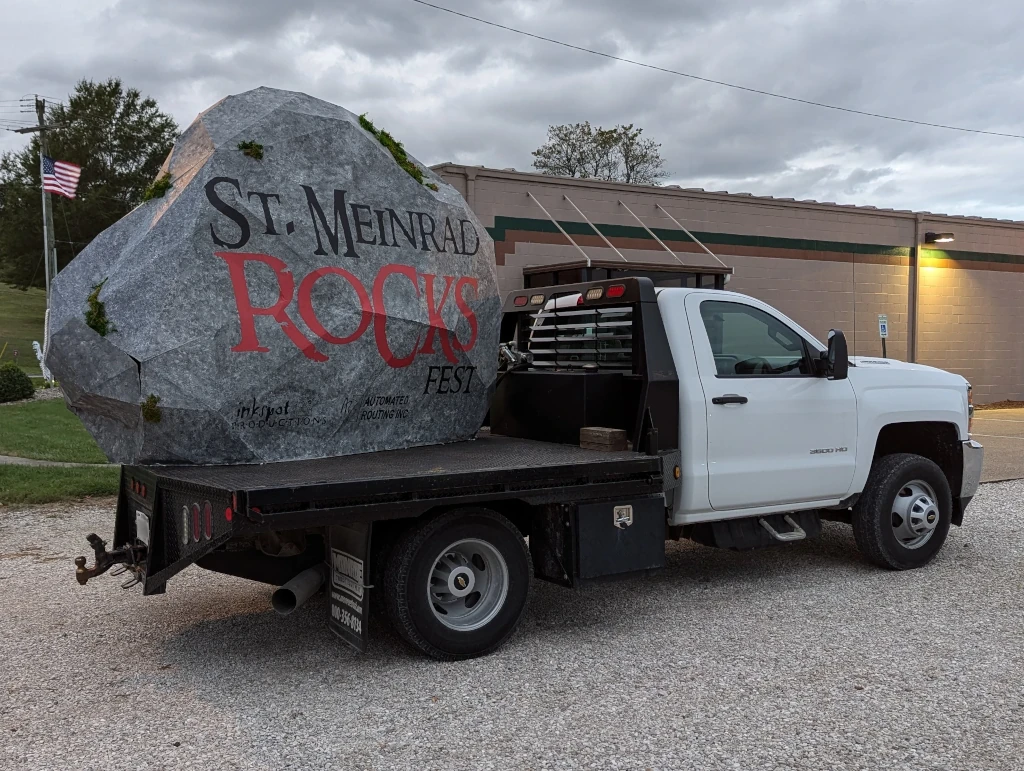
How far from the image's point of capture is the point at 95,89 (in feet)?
156

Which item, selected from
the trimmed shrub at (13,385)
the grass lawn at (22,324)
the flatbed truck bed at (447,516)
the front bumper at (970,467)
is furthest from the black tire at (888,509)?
the grass lawn at (22,324)

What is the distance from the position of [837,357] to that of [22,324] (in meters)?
50.0

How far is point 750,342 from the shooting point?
244 inches

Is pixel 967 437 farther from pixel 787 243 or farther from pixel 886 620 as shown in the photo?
pixel 787 243

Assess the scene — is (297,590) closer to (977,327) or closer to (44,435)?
(44,435)

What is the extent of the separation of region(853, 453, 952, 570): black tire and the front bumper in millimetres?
296

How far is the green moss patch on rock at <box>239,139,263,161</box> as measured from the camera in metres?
5.37

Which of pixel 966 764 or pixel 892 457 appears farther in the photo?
pixel 892 457

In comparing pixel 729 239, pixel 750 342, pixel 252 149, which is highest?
pixel 729 239

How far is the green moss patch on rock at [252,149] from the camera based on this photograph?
5367 millimetres

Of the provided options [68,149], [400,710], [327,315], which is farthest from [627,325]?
[68,149]

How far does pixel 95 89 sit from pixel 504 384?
158ft

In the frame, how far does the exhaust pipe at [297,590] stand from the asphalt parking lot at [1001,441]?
28.0 feet

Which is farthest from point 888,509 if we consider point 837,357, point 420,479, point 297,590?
point 297,590
